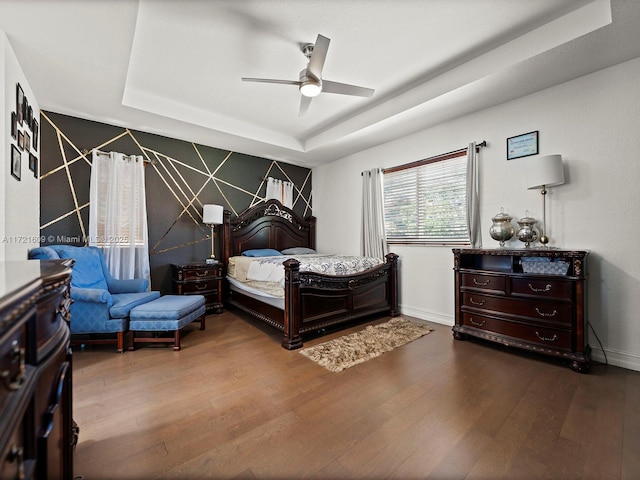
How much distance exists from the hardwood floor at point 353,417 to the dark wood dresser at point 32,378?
70 centimetres

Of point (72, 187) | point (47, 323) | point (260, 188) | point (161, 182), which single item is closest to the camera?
point (47, 323)

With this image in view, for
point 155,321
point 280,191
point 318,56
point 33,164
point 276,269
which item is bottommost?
point 155,321

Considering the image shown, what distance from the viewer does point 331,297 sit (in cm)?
339

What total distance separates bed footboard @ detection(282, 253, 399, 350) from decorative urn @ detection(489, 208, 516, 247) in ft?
4.38

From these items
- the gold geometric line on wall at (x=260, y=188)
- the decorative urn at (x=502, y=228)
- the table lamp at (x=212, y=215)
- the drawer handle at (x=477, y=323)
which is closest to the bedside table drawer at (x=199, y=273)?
the table lamp at (x=212, y=215)

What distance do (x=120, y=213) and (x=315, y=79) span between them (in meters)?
3.08

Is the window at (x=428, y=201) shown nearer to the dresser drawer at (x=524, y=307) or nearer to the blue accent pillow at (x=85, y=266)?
the dresser drawer at (x=524, y=307)

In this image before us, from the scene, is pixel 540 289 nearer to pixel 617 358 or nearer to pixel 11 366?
pixel 617 358

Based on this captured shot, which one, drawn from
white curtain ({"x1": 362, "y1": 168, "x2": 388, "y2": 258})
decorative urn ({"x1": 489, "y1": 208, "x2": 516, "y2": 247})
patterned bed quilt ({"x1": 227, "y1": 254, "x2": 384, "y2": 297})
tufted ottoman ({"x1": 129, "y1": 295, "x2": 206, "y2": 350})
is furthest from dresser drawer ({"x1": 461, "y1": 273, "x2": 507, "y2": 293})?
tufted ottoman ({"x1": 129, "y1": 295, "x2": 206, "y2": 350})

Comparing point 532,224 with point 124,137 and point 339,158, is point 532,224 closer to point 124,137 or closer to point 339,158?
point 339,158

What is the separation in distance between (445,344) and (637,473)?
1.68m

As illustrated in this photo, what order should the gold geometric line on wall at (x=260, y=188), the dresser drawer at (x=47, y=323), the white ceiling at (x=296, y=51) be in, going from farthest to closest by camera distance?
the gold geometric line on wall at (x=260, y=188) → the white ceiling at (x=296, y=51) → the dresser drawer at (x=47, y=323)

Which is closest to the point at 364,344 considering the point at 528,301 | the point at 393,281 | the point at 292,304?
the point at 292,304

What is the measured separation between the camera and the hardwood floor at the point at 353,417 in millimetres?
1451
